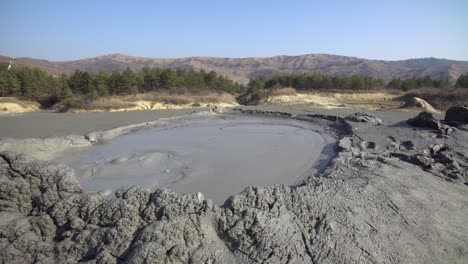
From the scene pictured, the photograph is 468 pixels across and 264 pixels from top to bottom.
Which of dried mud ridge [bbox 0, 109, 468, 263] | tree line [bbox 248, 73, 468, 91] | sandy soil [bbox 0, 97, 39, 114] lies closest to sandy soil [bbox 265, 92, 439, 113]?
tree line [bbox 248, 73, 468, 91]

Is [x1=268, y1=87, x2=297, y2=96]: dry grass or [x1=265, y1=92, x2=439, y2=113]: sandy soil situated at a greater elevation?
[x1=268, y1=87, x2=297, y2=96]: dry grass

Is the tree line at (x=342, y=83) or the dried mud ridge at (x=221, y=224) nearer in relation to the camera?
the dried mud ridge at (x=221, y=224)

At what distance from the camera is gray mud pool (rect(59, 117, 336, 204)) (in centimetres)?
670

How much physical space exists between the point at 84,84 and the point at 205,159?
70.5 feet

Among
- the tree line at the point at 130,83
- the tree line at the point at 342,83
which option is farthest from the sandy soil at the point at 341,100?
the tree line at the point at 130,83

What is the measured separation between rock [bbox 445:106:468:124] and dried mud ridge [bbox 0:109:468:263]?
7518 millimetres

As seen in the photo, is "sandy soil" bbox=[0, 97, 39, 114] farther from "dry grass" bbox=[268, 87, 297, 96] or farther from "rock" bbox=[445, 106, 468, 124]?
"rock" bbox=[445, 106, 468, 124]

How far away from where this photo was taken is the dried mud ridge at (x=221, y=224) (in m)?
3.52

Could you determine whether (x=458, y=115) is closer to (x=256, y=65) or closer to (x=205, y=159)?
(x=205, y=159)

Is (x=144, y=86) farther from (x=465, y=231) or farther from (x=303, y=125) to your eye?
(x=465, y=231)

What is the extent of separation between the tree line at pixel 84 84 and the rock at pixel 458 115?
19897 mm

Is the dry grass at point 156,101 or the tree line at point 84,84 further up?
the tree line at point 84,84

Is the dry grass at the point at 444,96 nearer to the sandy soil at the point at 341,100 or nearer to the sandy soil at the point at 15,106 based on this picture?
the sandy soil at the point at 341,100

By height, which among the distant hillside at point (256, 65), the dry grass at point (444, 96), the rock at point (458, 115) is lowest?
the distant hillside at point (256, 65)
